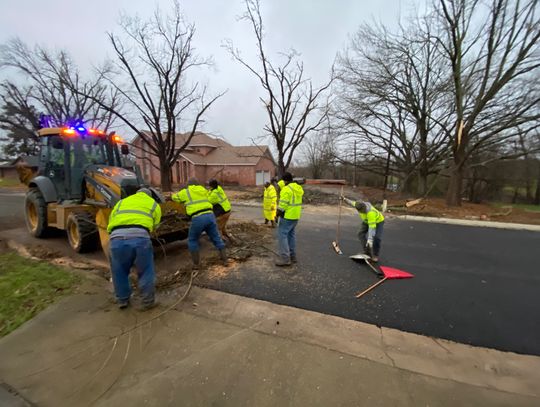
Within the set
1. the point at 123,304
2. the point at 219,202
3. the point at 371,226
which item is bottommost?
the point at 123,304

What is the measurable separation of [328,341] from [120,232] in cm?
301

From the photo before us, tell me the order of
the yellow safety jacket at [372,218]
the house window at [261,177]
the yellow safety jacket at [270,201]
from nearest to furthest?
the yellow safety jacket at [372,218] → the yellow safety jacket at [270,201] → the house window at [261,177]

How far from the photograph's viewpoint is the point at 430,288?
15.1 feet

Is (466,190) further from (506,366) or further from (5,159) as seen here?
(5,159)

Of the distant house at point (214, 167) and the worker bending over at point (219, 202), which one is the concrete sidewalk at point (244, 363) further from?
the distant house at point (214, 167)

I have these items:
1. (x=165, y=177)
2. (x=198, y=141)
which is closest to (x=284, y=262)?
(x=165, y=177)

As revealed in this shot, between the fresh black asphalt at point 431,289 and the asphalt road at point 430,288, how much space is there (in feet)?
0.04

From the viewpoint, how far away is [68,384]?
8.12 feet

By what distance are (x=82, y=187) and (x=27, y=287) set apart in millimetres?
3123

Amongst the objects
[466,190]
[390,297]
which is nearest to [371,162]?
[466,190]

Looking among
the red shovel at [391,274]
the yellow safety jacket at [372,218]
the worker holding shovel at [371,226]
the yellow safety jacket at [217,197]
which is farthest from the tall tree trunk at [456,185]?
the yellow safety jacket at [217,197]

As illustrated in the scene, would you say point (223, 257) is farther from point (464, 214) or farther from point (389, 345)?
point (464, 214)

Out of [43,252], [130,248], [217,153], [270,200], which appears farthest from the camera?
[217,153]

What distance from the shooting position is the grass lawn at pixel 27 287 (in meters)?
3.48
